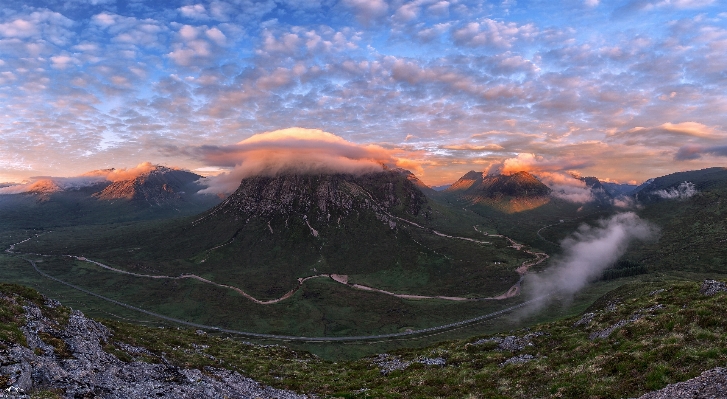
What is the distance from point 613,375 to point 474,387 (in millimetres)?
15192

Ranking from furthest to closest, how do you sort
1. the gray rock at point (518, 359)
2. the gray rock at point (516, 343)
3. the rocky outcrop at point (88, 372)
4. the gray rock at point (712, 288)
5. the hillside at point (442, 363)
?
the gray rock at point (516, 343) → the gray rock at point (712, 288) → the gray rock at point (518, 359) → the hillside at point (442, 363) → the rocky outcrop at point (88, 372)

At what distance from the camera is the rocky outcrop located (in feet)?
90.6

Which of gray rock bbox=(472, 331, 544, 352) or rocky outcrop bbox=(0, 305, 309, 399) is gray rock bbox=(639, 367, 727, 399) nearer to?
gray rock bbox=(472, 331, 544, 352)

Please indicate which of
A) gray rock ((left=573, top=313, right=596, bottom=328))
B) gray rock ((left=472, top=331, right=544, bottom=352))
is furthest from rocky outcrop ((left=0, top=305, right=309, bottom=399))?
gray rock ((left=573, top=313, right=596, bottom=328))

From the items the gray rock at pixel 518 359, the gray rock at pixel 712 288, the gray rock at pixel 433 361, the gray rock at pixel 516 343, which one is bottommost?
the gray rock at pixel 433 361

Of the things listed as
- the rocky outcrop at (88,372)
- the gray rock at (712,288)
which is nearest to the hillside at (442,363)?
the rocky outcrop at (88,372)

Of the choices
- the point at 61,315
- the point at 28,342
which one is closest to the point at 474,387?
the point at 28,342

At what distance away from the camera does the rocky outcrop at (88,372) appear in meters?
27.6

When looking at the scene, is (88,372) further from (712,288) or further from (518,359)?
(712,288)

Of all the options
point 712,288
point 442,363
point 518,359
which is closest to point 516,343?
point 518,359

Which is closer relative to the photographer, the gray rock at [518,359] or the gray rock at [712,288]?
the gray rock at [518,359]

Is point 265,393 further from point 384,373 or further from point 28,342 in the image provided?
point 28,342

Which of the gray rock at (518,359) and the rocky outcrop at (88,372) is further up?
the rocky outcrop at (88,372)

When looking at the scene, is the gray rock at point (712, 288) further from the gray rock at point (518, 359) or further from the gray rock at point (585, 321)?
the gray rock at point (518, 359)
